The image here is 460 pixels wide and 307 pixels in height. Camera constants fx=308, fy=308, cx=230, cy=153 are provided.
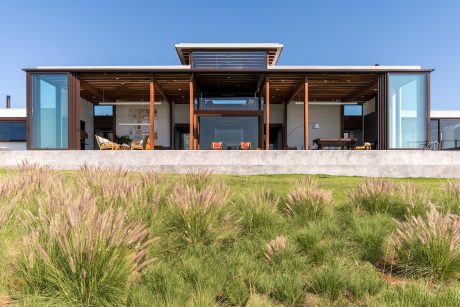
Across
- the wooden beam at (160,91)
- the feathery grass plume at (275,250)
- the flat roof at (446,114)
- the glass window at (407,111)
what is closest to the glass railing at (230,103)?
the wooden beam at (160,91)

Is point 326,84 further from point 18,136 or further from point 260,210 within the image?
point 18,136

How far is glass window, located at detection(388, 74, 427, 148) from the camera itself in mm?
14022

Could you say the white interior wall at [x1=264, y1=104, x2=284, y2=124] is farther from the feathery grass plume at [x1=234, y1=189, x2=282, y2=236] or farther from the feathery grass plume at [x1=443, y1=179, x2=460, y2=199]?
the feathery grass plume at [x1=234, y1=189, x2=282, y2=236]

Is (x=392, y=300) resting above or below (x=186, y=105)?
below

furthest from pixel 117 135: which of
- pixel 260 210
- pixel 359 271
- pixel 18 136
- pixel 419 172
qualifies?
pixel 359 271

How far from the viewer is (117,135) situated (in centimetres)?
2161

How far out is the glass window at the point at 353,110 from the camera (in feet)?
72.7

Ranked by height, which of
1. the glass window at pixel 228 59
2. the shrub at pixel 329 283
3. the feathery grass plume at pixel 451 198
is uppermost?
the glass window at pixel 228 59

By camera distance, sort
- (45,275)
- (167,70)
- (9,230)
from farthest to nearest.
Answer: (167,70), (9,230), (45,275)

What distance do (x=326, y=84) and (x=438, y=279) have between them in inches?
629

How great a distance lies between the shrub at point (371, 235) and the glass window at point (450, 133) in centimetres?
2237

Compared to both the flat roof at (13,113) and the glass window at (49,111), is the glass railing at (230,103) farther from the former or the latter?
the flat roof at (13,113)

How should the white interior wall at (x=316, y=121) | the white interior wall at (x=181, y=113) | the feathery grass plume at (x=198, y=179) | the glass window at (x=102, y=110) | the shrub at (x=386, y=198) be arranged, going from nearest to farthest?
the shrub at (x=386, y=198) → the feathery grass plume at (x=198, y=179) → the white interior wall at (x=316, y=121) → the white interior wall at (x=181, y=113) → the glass window at (x=102, y=110)

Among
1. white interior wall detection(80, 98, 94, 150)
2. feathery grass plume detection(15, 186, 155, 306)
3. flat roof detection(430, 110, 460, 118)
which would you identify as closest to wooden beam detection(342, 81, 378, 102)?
flat roof detection(430, 110, 460, 118)
